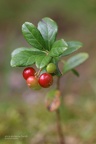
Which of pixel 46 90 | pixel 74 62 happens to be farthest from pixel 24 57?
pixel 46 90

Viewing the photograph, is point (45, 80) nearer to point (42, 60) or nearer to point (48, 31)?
point (42, 60)

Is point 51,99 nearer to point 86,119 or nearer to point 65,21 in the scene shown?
point 86,119

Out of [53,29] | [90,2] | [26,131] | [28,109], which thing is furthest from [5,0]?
[53,29]

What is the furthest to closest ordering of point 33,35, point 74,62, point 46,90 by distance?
point 46,90 → point 74,62 → point 33,35

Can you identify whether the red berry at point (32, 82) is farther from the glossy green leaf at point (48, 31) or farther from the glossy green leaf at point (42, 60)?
the glossy green leaf at point (48, 31)

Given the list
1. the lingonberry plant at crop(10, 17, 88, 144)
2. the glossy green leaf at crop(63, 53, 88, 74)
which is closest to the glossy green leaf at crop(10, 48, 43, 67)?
the lingonberry plant at crop(10, 17, 88, 144)

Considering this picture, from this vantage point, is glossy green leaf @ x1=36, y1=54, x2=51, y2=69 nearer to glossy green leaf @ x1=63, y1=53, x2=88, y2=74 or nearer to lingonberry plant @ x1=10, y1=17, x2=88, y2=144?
lingonberry plant @ x1=10, y1=17, x2=88, y2=144
